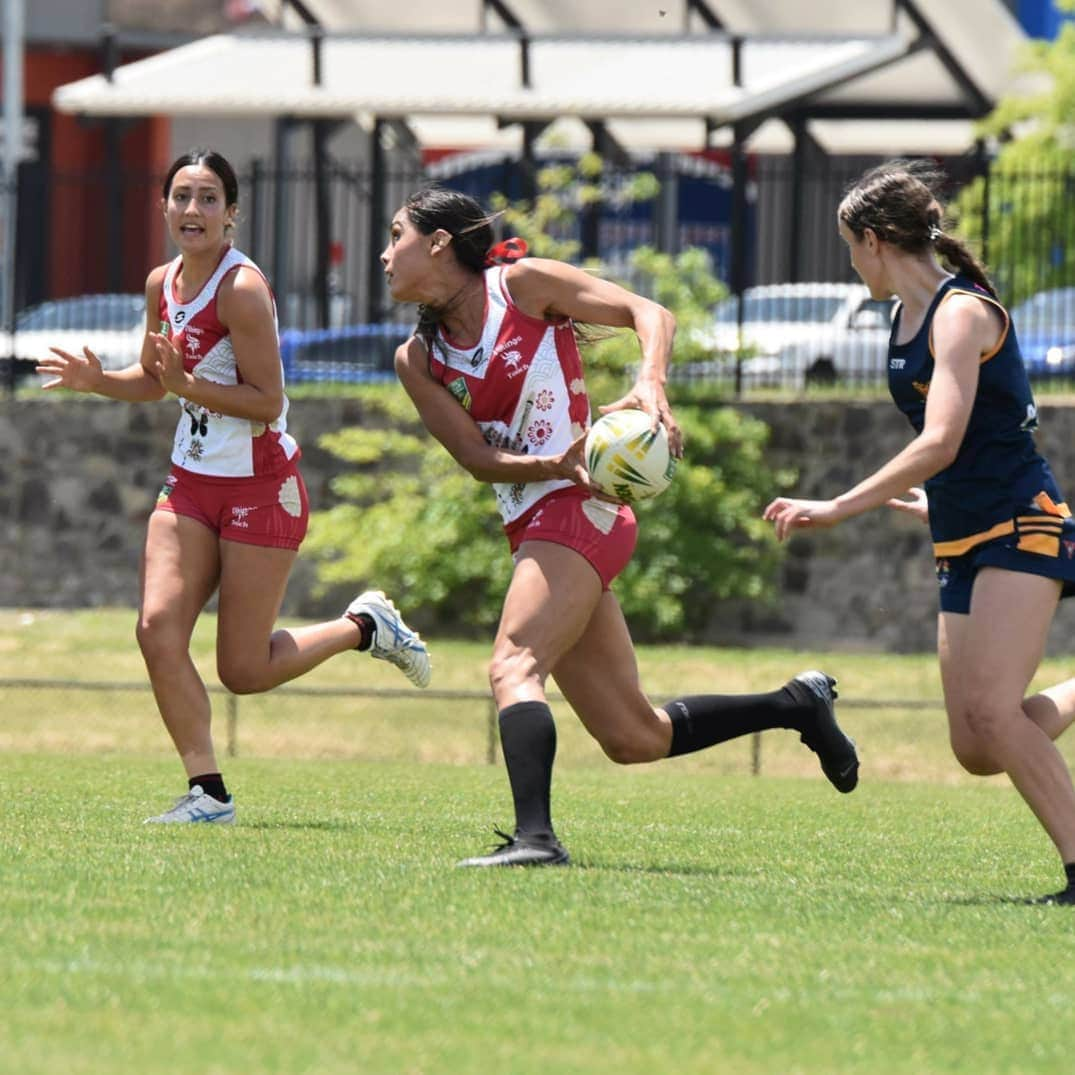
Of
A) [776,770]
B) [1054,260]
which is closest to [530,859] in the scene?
[776,770]

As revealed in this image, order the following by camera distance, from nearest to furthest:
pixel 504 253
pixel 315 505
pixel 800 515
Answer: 1. pixel 800 515
2. pixel 504 253
3. pixel 315 505

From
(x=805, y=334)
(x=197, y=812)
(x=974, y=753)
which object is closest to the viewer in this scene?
(x=974, y=753)

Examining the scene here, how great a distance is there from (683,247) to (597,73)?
7606mm

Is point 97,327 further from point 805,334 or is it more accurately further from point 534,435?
point 534,435

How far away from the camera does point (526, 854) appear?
727 cm

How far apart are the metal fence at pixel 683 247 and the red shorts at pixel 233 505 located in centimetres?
1198

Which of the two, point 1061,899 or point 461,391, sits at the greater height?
point 461,391

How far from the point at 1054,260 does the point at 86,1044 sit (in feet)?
61.5

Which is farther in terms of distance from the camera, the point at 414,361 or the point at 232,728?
the point at 232,728

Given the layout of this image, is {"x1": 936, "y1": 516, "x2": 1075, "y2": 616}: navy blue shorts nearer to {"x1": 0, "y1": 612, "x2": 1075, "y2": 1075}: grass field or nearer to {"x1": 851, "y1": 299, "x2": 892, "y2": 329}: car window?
{"x1": 0, "y1": 612, "x2": 1075, "y2": 1075}: grass field

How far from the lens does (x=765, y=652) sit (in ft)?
64.6

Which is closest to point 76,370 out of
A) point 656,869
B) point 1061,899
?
point 656,869

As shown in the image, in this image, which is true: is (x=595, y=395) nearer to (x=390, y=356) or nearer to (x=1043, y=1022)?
(x=390, y=356)

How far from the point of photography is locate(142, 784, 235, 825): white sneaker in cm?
847
